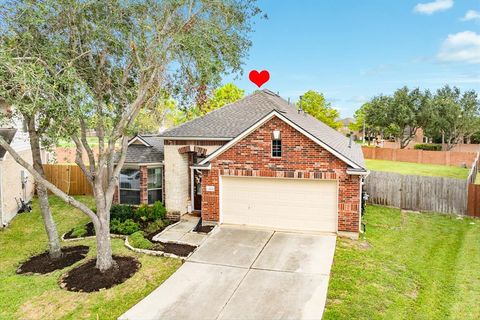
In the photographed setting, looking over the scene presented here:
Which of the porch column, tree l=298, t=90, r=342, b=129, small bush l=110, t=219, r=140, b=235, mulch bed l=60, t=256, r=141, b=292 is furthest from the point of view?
tree l=298, t=90, r=342, b=129

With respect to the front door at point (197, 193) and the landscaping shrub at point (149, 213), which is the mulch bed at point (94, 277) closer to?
the landscaping shrub at point (149, 213)

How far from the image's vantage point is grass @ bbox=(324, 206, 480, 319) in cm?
831

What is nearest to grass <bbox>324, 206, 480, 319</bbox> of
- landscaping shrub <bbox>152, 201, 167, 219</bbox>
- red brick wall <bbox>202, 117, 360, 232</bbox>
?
red brick wall <bbox>202, 117, 360, 232</bbox>

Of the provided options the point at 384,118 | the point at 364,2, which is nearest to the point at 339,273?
the point at 364,2

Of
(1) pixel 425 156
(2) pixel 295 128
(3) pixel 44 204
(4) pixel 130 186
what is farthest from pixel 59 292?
(1) pixel 425 156

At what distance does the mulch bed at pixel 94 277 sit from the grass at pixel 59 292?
21cm

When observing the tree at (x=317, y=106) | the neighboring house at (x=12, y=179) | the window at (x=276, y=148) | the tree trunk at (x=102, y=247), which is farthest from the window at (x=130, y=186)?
the tree at (x=317, y=106)

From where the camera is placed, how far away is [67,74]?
8.84 metres

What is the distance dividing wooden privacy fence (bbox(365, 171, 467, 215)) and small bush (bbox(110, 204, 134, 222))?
38.9ft

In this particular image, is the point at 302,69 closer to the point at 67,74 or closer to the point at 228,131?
the point at 228,131

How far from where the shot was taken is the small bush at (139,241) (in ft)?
40.6

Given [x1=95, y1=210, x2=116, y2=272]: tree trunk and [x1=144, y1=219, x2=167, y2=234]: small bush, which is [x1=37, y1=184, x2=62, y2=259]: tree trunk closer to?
[x1=95, y1=210, x2=116, y2=272]: tree trunk

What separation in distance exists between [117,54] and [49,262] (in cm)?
703

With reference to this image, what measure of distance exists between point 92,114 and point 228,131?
23.2 ft
